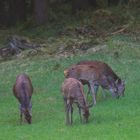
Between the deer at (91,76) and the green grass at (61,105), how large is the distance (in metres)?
0.42

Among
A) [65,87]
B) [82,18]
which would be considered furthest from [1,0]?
[65,87]

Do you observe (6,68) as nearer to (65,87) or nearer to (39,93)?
(39,93)

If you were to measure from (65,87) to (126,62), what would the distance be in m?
8.68

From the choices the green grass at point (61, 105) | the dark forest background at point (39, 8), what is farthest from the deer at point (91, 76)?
the dark forest background at point (39, 8)

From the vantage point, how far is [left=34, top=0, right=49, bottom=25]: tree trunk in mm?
36188

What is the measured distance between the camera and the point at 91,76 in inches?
807

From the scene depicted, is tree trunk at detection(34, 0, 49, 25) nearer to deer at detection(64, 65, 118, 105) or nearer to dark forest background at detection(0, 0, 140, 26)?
dark forest background at detection(0, 0, 140, 26)

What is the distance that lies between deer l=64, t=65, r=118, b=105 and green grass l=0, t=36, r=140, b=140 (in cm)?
42

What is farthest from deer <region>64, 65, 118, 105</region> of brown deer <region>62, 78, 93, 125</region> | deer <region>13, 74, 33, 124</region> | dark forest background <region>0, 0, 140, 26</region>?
dark forest background <region>0, 0, 140, 26</region>

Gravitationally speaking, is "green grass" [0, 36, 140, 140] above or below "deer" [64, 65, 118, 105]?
below

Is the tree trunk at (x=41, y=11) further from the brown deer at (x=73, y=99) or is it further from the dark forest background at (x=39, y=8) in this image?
the brown deer at (x=73, y=99)

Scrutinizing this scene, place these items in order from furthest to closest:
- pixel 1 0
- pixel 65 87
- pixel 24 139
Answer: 1. pixel 1 0
2. pixel 65 87
3. pixel 24 139

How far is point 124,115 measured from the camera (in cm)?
1728

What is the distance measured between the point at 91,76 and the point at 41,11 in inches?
639
